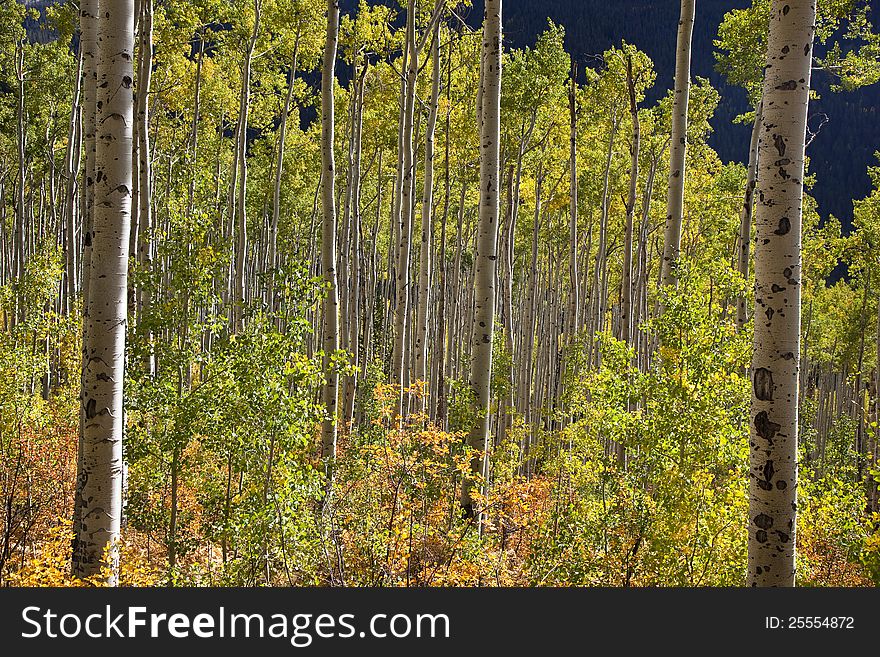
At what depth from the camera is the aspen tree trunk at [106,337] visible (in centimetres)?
434

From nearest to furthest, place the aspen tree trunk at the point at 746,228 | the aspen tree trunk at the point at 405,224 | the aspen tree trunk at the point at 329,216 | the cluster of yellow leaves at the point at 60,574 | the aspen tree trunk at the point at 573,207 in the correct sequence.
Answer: the cluster of yellow leaves at the point at 60,574, the aspen tree trunk at the point at 329,216, the aspen tree trunk at the point at 746,228, the aspen tree trunk at the point at 405,224, the aspen tree trunk at the point at 573,207

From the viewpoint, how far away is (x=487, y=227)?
7352 mm

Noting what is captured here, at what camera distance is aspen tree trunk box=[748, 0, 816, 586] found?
12.4 ft

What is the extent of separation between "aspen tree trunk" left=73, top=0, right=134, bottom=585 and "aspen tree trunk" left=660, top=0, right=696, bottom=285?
5.49 m

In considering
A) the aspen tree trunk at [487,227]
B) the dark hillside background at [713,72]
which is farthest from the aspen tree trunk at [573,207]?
the dark hillside background at [713,72]

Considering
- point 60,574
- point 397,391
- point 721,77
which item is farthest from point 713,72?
point 60,574

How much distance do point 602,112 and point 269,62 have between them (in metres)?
7.14

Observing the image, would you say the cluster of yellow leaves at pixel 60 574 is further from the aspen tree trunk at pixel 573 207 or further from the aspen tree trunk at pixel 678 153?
the aspen tree trunk at pixel 573 207

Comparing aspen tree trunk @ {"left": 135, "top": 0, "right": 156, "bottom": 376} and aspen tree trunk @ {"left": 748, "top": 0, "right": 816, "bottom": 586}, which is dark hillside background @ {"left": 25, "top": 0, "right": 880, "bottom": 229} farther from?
aspen tree trunk @ {"left": 748, "top": 0, "right": 816, "bottom": 586}

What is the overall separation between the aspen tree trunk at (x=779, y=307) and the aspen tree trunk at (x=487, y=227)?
3530mm

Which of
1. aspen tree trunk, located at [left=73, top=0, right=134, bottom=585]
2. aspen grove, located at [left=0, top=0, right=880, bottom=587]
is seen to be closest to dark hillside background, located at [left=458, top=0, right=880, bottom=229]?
aspen grove, located at [left=0, top=0, right=880, bottom=587]

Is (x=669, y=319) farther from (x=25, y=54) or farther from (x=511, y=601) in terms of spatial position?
(x=25, y=54)

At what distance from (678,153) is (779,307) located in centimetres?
448

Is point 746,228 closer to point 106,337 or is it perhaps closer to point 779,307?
point 779,307
